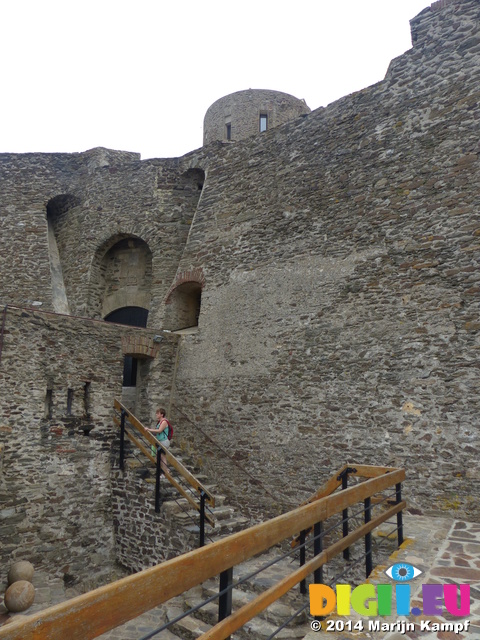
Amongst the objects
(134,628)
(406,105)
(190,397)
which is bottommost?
(134,628)

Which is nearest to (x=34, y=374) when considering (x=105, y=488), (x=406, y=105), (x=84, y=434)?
(x=84, y=434)

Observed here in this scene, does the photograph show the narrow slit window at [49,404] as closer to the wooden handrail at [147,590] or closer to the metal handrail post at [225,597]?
the wooden handrail at [147,590]

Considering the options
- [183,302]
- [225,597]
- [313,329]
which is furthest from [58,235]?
[225,597]

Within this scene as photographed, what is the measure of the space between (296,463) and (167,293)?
5.17 meters

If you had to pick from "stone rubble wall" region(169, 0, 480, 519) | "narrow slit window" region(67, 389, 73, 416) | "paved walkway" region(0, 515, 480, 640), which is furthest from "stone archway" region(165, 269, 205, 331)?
"paved walkway" region(0, 515, 480, 640)

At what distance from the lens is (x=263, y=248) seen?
916 cm

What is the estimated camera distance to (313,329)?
804 centimetres

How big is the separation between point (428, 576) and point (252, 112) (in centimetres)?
1585

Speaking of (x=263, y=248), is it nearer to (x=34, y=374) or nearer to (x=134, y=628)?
(x=34, y=374)

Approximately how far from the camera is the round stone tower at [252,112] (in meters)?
16.4

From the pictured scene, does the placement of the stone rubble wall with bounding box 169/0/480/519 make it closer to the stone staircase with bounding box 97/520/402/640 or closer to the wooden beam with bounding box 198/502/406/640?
the stone staircase with bounding box 97/520/402/640

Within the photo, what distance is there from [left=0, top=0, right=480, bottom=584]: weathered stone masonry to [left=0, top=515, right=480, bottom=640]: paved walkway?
90 cm

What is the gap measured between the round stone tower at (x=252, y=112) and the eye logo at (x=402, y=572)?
1500 cm

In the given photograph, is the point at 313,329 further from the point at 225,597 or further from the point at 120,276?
the point at 120,276
